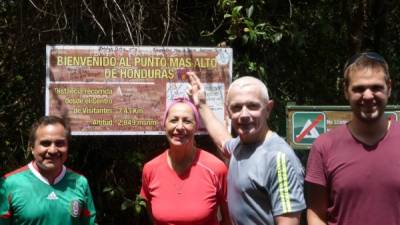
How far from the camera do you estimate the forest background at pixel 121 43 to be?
472cm

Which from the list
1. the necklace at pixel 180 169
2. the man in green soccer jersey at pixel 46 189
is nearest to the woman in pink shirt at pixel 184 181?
the necklace at pixel 180 169

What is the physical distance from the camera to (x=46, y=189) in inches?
128

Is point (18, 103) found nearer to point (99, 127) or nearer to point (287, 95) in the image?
point (99, 127)

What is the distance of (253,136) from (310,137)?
1226mm

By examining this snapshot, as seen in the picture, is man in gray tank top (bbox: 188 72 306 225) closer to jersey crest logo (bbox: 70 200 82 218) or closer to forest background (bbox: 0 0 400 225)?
jersey crest logo (bbox: 70 200 82 218)

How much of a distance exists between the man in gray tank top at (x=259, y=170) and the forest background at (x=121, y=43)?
66.1 inches

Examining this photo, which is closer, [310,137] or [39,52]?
→ [310,137]

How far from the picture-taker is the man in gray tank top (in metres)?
2.75

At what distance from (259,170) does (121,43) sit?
2.35 m

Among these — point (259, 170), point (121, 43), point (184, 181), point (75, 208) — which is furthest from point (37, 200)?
point (121, 43)

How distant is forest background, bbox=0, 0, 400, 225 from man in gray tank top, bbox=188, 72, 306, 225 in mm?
1679

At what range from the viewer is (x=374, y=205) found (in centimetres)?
261

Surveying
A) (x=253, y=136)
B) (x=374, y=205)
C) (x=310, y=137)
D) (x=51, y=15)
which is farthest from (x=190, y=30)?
(x=374, y=205)

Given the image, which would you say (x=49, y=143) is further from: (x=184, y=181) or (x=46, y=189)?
(x=184, y=181)
